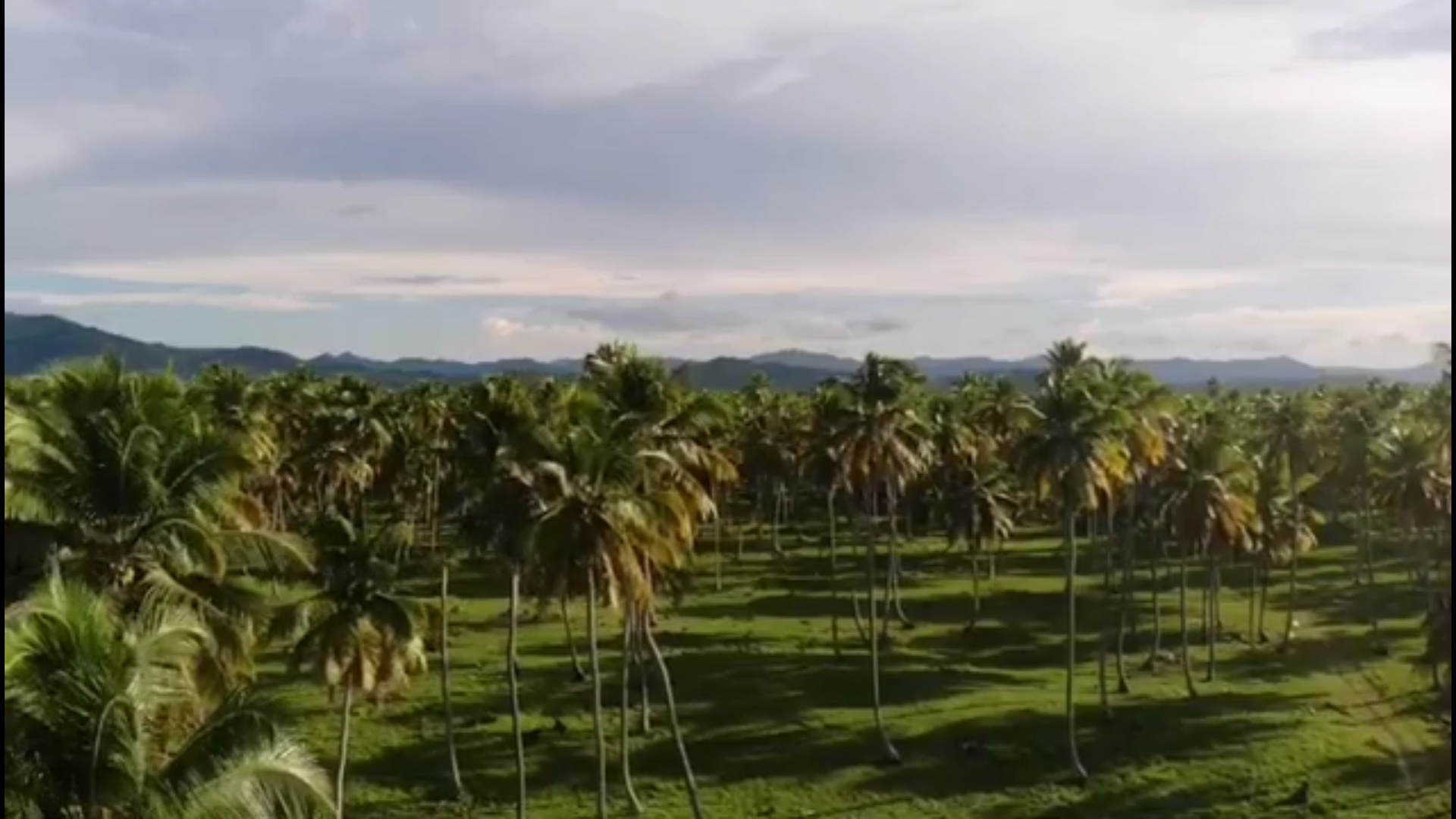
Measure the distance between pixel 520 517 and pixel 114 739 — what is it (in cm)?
2461

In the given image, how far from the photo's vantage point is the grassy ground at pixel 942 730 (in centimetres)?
4662

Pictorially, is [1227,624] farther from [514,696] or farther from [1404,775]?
[514,696]

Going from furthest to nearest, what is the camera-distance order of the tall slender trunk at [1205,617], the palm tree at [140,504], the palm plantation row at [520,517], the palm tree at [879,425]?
the tall slender trunk at [1205,617], the palm tree at [879,425], the palm tree at [140,504], the palm plantation row at [520,517]

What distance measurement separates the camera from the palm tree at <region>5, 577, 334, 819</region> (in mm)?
15102

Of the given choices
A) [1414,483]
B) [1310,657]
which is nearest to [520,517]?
[1414,483]

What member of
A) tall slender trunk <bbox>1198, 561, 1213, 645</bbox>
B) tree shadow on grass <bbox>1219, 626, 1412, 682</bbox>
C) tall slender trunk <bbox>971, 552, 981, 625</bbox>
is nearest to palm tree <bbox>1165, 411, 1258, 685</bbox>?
tree shadow on grass <bbox>1219, 626, 1412, 682</bbox>

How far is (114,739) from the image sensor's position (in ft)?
50.3

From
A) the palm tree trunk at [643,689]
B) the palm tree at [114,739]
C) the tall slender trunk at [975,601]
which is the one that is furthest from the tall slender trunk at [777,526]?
the palm tree at [114,739]

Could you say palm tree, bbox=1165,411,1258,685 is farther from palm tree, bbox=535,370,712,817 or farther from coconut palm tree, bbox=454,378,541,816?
coconut palm tree, bbox=454,378,541,816

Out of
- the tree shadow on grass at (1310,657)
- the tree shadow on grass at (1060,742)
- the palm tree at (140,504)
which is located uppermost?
the palm tree at (140,504)

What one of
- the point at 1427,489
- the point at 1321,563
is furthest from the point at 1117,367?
the point at 1321,563

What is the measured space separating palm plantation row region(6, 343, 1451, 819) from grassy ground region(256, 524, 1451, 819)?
3.86ft

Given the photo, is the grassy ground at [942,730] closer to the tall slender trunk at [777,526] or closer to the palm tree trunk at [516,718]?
the palm tree trunk at [516,718]

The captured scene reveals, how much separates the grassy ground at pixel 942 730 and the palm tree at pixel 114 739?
23.2 metres
